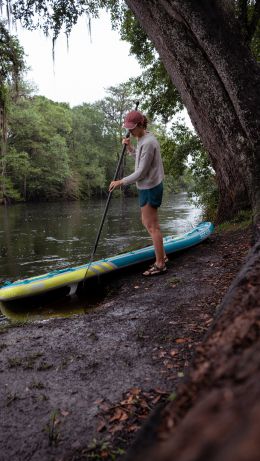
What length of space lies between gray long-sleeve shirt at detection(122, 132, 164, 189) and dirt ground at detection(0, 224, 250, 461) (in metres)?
1.40

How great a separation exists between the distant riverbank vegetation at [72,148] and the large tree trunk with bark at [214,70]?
444 centimetres

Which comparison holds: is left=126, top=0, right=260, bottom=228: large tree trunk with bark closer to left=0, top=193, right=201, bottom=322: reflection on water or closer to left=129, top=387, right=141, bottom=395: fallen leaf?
left=129, top=387, right=141, bottom=395: fallen leaf

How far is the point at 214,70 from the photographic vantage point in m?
4.90

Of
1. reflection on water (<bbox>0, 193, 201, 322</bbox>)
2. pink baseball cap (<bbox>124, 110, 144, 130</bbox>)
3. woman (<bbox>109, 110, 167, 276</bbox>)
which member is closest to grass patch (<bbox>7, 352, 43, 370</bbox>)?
reflection on water (<bbox>0, 193, 201, 322</bbox>)

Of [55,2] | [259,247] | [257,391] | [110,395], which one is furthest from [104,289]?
[55,2]

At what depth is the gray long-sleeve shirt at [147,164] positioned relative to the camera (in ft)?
15.4

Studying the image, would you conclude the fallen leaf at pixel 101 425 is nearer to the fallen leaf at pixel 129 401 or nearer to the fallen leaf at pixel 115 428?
the fallen leaf at pixel 115 428

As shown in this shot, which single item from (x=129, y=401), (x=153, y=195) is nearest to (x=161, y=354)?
(x=129, y=401)

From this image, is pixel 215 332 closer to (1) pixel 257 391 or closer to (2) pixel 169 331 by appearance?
(1) pixel 257 391

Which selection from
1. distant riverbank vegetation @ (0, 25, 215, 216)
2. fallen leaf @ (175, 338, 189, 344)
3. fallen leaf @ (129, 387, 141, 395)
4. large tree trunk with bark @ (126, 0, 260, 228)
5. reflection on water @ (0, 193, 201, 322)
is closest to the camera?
fallen leaf @ (129, 387, 141, 395)

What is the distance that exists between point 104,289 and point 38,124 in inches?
1247

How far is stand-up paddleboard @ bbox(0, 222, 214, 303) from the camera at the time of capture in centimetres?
489

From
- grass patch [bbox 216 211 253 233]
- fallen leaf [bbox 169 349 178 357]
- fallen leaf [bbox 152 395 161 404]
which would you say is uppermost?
grass patch [bbox 216 211 253 233]

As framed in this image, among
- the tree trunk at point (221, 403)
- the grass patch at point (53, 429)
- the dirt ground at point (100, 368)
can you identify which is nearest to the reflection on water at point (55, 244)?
the dirt ground at point (100, 368)
